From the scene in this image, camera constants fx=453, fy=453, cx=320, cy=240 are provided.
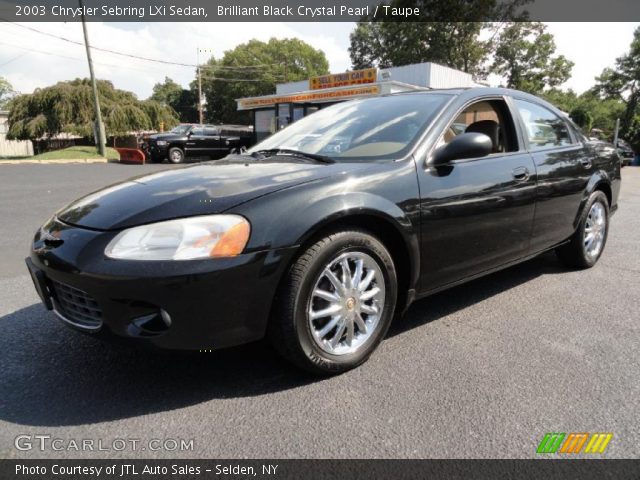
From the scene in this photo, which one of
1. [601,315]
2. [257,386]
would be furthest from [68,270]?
[601,315]

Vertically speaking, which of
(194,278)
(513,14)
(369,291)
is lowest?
(369,291)

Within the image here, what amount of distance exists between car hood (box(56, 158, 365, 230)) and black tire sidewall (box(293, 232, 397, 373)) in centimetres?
36

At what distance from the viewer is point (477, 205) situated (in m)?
2.74

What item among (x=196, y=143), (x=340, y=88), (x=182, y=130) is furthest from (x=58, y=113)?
(x=340, y=88)

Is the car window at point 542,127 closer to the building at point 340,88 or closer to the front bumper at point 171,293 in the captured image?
the front bumper at point 171,293

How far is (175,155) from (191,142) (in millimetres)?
866

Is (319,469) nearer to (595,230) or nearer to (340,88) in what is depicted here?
(595,230)

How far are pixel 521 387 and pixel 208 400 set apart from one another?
1.48 meters

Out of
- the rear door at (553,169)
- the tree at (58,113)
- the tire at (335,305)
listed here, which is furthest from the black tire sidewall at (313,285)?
the tree at (58,113)

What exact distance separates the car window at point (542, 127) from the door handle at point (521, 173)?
0.98ft

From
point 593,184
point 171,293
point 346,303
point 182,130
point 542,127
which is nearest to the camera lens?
point 171,293

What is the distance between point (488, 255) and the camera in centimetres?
294

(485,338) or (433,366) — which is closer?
(433,366)

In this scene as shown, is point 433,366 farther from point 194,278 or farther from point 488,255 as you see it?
point 194,278
